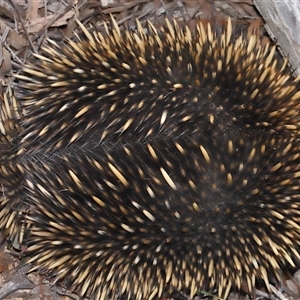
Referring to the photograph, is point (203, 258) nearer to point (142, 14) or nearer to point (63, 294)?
point (63, 294)

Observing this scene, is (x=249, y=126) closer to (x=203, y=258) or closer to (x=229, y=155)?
(x=229, y=155)

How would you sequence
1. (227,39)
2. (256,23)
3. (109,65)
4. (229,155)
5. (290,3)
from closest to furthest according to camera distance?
(229,155) → (109,65) → (227,39) → (290,3) → (256,23)

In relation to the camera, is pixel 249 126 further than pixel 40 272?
No

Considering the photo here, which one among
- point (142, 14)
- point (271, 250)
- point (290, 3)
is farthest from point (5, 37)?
point (271, 250)

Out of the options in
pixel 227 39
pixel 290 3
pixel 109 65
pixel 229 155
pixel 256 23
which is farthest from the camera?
pixel 256 23

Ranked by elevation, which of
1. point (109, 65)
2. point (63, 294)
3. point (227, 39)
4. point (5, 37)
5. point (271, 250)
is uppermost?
point (227, 39)

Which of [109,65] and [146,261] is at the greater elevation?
[109,65]

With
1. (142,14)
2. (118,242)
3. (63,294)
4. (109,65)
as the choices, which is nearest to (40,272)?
(63,294)
